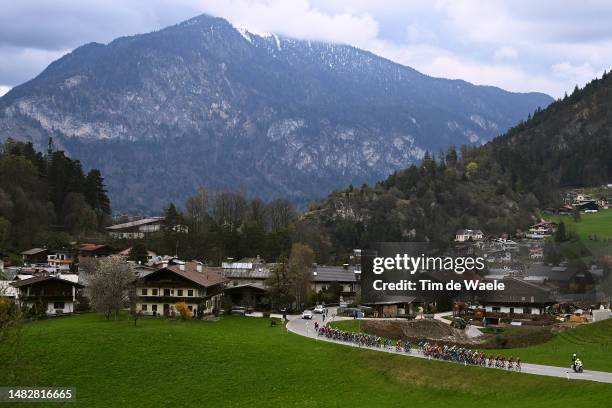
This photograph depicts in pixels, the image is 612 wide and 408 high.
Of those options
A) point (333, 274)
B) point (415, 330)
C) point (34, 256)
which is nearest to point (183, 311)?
point (415, 330)

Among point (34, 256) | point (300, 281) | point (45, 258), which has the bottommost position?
point (300, 281)

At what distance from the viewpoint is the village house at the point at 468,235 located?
17925 cm

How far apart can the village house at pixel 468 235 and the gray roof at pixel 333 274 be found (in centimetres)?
7148

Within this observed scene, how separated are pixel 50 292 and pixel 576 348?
178 feet

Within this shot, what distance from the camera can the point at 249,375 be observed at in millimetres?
51719

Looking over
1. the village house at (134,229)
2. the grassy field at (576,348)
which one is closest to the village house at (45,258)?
the village house at (134,229)

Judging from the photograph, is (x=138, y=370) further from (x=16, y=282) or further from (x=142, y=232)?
(x=142, y=232)

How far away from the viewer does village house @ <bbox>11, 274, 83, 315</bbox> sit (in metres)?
81.4

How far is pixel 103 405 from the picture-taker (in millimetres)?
47469

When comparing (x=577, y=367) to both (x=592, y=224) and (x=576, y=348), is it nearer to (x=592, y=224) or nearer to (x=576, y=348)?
(x=576, y=348)

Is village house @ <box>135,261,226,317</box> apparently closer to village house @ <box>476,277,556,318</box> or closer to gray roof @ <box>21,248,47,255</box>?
village house @ <box>476,277,556,318</box>

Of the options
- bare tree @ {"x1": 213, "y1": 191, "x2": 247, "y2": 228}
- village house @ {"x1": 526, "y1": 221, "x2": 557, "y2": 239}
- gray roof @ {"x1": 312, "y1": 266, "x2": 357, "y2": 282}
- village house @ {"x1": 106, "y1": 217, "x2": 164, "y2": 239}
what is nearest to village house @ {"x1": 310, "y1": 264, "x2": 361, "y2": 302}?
gray roof @ {"x1": 312, "y1": 266, "x2": 357, "y2": 282}

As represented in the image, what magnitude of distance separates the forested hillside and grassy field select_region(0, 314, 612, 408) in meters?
68.0

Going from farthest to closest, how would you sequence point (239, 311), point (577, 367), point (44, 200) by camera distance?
point (44, 200) → point (239, 311) → point (577, 367)
